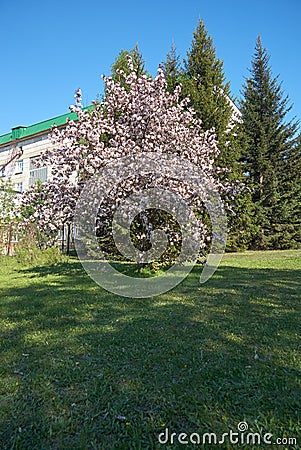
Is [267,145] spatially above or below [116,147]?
above

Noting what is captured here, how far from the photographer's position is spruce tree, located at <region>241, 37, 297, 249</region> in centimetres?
1700

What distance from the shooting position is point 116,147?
24.2ft

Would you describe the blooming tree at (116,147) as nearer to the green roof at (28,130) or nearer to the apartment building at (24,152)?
the green roof at (28,130)

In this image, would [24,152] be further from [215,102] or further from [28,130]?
[215,102]

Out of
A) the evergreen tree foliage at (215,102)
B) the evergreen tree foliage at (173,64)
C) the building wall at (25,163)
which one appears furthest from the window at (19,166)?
the evergreen tree foliage at (215,102)

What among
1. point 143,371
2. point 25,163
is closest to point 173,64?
point 143,371

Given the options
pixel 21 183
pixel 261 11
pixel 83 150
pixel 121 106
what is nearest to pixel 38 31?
pixel 121 106

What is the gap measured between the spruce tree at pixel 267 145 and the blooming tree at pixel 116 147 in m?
9.59

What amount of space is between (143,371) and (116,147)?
5.47 metres

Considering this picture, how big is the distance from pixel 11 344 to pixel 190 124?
22.6 ft

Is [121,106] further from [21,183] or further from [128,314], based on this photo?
[21,183]

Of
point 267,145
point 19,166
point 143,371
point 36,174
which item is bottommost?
point 143,371

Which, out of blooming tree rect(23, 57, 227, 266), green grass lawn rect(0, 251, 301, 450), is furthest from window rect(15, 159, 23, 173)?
green grass lawn rect(0, 251, 301, 450)

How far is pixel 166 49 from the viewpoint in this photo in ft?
51.7
